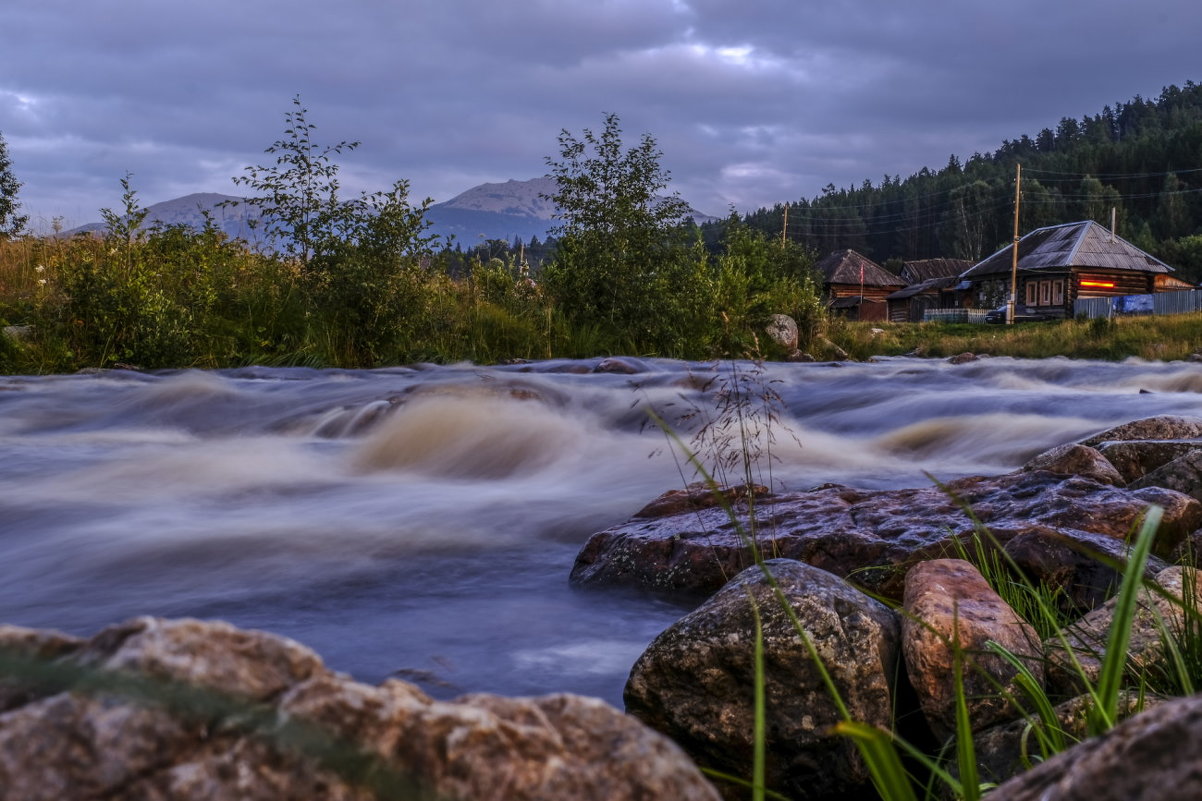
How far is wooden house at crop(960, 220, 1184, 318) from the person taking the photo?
58.2 metres

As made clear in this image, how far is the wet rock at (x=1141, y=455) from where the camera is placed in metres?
5.00

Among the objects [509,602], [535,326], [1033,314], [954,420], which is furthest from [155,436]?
[1033,314]

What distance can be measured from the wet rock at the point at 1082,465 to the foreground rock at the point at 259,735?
424cm

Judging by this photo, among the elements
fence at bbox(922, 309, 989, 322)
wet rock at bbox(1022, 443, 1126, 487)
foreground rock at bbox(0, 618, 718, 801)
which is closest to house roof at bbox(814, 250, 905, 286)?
fence at bbox(922, 309, 989, 322)

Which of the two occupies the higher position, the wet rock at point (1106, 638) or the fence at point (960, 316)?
the fence at point (960, 316)

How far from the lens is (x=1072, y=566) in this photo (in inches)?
132

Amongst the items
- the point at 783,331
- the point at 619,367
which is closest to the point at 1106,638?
the point at 619,367

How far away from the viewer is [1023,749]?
5.90ft

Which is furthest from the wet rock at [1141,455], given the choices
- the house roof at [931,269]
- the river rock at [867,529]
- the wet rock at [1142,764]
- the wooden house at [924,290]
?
the house roof at [931,269]

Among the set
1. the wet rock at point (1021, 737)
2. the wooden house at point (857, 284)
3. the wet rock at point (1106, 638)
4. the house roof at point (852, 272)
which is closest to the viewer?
the wet rock at point (1021, 737)

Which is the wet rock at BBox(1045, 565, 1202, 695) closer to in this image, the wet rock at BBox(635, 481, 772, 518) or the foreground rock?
the foreground rock

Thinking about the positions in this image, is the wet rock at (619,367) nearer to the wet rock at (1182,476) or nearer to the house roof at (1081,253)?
the wet rock at (1182,476)

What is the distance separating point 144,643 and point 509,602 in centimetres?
331

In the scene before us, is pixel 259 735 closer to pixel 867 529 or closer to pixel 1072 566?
pixel 1072 566
